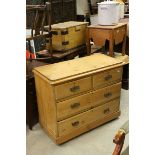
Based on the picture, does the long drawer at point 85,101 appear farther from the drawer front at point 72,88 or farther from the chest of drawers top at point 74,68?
the chest of drawers top at point 74,68

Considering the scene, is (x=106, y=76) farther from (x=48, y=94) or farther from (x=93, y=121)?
(x=48, y=94)

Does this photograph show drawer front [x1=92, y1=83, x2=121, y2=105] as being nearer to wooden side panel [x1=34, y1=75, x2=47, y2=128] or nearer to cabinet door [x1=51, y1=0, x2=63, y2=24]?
wooden side panel [x1=34, y1=75, x2=47, y2=128]

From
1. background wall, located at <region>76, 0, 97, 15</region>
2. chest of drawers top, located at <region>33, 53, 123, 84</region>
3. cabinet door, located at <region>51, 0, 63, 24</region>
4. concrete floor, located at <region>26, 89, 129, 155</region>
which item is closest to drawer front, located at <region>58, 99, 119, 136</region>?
concrete floor, located at <region>26, 89, 129, 155</region>

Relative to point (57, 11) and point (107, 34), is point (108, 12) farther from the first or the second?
point (57, 11)

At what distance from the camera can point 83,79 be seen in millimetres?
2123

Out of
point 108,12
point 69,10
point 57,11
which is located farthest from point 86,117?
point 69,10

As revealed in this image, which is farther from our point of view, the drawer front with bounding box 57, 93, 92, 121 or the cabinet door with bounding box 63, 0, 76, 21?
the cabinet door with bounding box 63, 0, 76, 21

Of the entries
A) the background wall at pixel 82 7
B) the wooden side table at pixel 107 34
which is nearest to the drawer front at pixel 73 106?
the wooden side table at pixel 107 34

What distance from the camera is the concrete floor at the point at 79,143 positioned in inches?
80.6

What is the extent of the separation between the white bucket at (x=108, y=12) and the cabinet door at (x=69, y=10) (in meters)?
2.04

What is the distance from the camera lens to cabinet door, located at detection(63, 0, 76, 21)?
471 centimetres

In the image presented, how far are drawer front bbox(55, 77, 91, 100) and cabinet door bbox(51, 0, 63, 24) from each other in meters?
2.63

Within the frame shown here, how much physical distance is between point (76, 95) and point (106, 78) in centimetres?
38
